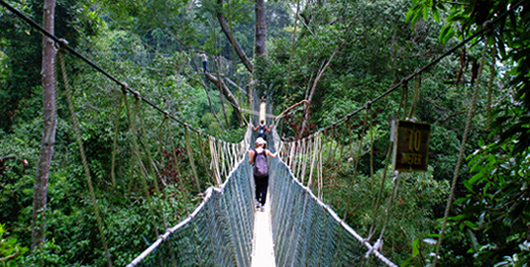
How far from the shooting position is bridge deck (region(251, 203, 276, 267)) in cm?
277

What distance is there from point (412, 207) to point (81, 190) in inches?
125

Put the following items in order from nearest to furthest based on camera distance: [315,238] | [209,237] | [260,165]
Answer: [209,237] → [315,238] → [260,165]

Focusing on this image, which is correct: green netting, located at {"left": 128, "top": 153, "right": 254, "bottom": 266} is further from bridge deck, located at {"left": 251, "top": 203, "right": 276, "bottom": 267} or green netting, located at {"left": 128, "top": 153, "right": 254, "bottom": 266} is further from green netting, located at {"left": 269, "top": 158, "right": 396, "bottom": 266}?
green netting, located at {"left": 269, "top": 158, "right": 396, "bottom": 266}

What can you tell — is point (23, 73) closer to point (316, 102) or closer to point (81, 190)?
point (81, 190)

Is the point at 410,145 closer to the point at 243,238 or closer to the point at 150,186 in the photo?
the point at 243,238

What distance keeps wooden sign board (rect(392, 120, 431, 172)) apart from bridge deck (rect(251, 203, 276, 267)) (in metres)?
2.09

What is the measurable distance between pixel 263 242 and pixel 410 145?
251cm

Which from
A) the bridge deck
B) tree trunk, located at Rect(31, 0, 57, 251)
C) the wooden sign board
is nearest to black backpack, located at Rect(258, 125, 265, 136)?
the bridge deck

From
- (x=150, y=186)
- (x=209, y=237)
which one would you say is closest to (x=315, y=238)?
(x=209, y=237)

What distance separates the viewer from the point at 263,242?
3.15 metres

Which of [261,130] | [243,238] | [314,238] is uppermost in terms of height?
[314,238]

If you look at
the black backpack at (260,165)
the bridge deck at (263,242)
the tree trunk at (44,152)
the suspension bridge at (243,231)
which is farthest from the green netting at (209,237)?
the tree trunk at (44,152)

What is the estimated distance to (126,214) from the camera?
2902 millimetres

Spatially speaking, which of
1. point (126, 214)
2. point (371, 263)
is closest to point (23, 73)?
point (126, 214)
